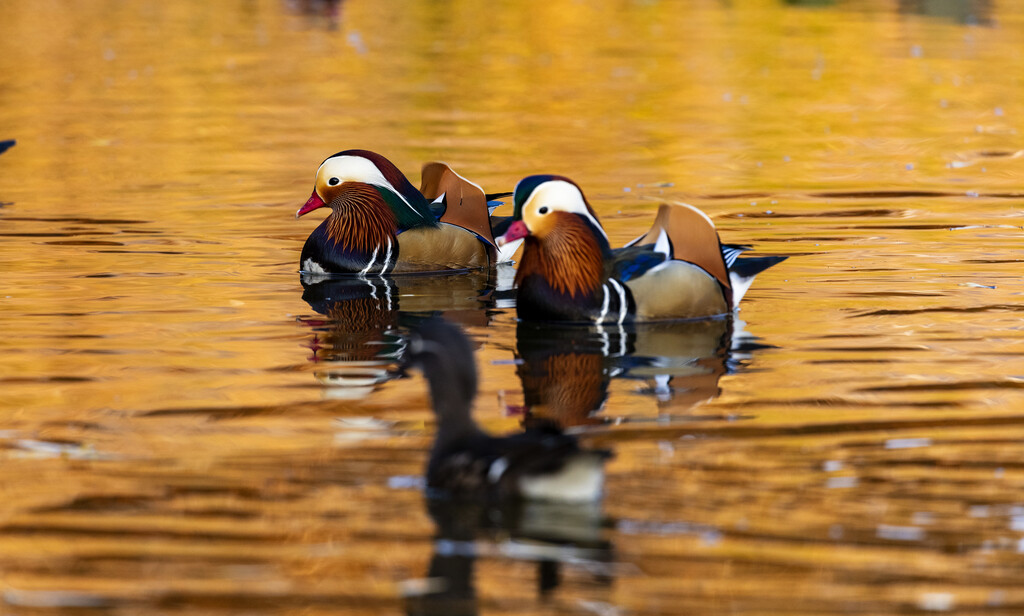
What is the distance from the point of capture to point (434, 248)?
12.0 m

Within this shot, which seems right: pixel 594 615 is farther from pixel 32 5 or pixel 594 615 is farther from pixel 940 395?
pixel 32 5

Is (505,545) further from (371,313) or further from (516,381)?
(371,313)

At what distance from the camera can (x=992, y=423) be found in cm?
725

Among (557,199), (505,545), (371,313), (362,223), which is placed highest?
(557,199)

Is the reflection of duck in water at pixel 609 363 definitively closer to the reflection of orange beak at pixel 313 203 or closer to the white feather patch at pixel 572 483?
the white feather patch at pixel 572 483

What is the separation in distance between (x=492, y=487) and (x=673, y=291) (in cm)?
390

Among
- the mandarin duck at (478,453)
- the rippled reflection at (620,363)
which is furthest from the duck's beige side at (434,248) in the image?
the mandarin duck at (478,453)

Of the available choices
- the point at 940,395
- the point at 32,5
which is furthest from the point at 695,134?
the point at 32,5

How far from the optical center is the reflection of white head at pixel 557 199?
9.66 meters

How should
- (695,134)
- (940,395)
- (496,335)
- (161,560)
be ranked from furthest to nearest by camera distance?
(695,134) → (496,335) → (940,395) → (161,560)

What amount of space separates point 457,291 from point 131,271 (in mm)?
2650

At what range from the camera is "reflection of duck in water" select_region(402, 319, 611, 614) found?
559 cm

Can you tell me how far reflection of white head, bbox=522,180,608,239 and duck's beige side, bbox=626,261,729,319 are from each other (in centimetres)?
44

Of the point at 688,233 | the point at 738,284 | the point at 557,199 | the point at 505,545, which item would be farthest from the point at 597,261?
the point at 505,545
